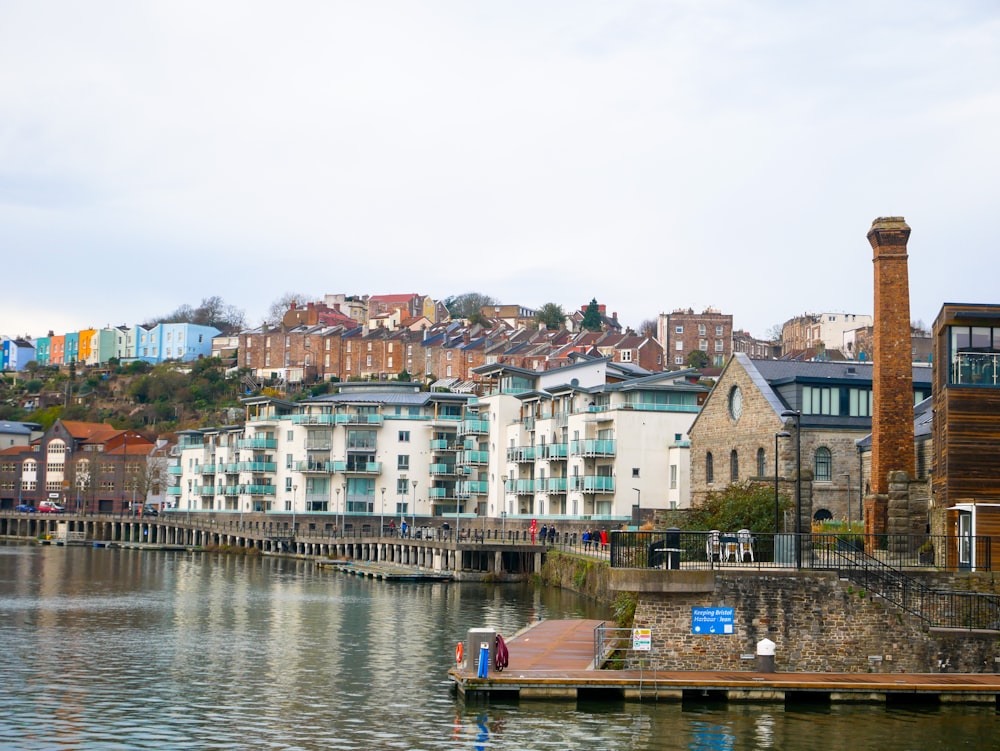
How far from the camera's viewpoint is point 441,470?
4520 inches

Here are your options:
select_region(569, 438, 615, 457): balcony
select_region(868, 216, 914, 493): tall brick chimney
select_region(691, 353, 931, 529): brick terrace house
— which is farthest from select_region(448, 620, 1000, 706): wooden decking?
select_region(569, 438, 615, 457): balcony

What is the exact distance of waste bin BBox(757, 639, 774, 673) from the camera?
3375 cm

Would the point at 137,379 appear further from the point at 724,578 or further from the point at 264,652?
the point at 724,578

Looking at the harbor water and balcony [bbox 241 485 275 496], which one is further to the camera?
balcony [bbox 241 485 275 496]

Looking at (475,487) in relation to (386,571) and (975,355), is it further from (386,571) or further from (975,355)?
(975,355)

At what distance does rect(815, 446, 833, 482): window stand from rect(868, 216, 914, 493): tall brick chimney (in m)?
13.1

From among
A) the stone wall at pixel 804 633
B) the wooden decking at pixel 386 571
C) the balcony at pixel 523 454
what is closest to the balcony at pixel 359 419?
the balcony at pixel 523 454

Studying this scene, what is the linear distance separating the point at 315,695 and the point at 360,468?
79.4 meters

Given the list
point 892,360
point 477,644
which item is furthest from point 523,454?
point 477,644

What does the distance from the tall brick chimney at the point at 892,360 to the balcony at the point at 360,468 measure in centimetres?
6938

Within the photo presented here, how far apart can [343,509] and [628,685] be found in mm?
85074

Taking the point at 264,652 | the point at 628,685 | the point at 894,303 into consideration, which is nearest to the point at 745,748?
the point at 628,685

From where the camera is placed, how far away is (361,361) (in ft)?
604

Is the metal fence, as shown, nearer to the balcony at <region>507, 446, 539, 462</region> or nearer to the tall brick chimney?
the tall brick chimney
